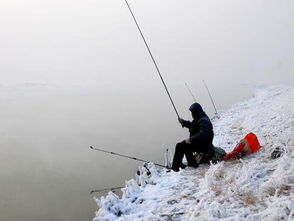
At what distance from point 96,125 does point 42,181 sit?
1914 cm

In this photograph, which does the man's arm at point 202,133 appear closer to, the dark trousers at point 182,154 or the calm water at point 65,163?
the dark trousers at point 182,154

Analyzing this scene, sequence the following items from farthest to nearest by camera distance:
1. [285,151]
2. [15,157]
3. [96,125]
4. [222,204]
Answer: [96,125] → [15,157] → [285,151] → [222,204]

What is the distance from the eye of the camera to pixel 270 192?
531cm

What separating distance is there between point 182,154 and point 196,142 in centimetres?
56

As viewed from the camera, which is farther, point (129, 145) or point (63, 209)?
point (129, 145)

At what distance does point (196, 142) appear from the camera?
843 cm

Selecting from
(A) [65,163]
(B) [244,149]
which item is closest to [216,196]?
(B) [244,149]

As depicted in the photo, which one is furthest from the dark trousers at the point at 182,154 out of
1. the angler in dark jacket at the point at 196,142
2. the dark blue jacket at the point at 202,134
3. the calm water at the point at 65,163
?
the calm water at the point at 65,163

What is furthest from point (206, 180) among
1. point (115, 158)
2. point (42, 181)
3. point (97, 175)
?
point (115, 158)

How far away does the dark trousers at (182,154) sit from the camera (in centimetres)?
850

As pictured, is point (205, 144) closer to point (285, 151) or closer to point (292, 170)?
point (285, 151)

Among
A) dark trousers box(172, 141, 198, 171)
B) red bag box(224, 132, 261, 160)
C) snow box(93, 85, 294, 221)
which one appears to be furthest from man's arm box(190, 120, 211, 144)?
red bag box(224, 132, 261, 160)

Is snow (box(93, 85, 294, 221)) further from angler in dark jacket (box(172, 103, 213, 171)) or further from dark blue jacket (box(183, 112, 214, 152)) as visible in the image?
dark blue jacket (box(183, 112, 214, 152))

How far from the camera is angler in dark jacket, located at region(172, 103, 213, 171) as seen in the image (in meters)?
8.45
